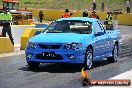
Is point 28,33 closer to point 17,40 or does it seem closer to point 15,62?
point 17,40

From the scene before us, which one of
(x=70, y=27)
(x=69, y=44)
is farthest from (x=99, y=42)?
(x=69, y=44)

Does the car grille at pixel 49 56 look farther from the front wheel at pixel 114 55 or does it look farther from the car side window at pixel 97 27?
the front wheel at pixel 114 55

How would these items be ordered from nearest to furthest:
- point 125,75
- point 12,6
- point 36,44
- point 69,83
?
1. point 69,83
2. point 125,75
3. point 36,44
4. point 12,6

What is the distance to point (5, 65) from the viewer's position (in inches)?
563

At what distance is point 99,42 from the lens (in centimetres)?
1395

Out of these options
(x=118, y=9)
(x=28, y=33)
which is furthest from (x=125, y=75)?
(x=118, y=9)

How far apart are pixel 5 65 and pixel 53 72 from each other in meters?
2.40

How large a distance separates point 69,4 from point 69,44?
174ft

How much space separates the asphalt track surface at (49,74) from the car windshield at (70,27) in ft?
3.31

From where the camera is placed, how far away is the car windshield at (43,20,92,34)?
44.7ft

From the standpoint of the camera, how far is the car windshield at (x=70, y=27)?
1362 cm

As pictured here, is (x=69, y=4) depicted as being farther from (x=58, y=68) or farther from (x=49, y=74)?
(x=49, y=74)

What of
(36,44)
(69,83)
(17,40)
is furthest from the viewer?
(17,40)

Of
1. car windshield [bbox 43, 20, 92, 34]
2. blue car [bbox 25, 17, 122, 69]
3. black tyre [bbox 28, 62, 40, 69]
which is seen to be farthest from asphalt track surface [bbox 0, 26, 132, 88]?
car windshield [bbox 43, 20, 92, 34]
